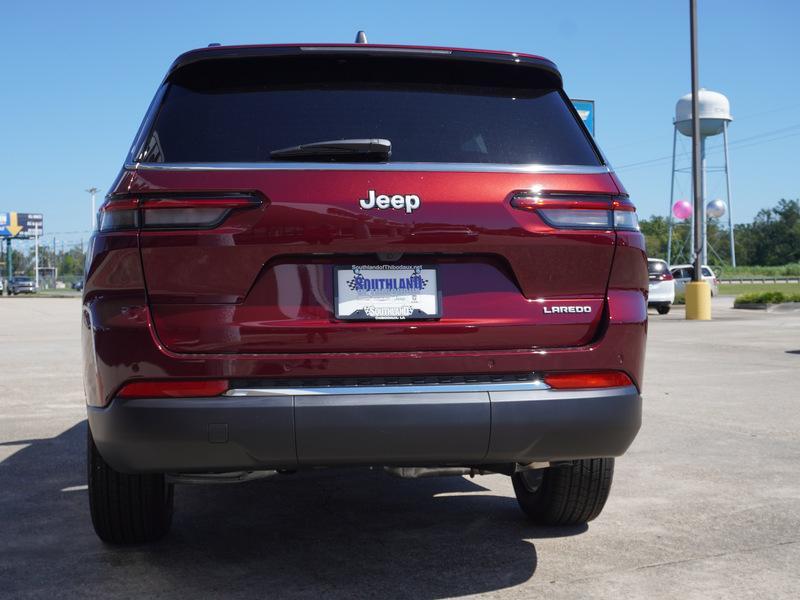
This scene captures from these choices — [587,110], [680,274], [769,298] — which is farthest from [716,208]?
[587,110]

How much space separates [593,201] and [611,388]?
0.65 metres

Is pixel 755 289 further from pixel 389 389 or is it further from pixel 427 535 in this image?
pixel 389 389

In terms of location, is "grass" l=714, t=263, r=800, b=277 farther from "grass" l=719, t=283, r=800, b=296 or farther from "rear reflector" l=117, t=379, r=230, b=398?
"rear reflector" l=117, t=379, r=230, b=398

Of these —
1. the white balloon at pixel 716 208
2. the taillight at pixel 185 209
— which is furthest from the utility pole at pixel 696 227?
the white balloon at pixel 716 208

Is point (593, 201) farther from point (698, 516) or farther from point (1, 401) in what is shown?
point (1, 401)

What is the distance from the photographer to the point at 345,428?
2992 mm

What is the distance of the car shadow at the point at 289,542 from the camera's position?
3467 mm

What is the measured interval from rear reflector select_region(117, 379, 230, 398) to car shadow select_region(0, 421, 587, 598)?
81 cm

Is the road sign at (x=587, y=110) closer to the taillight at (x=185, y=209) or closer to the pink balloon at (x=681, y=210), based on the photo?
the taillight at (x=185, y=209)

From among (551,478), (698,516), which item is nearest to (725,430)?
(698,516)

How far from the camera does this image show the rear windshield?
10.7ft

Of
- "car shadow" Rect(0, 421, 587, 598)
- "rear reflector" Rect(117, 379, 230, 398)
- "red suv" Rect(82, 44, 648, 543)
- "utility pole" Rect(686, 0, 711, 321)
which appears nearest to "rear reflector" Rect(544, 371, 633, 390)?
"red suv" Rect(82, 44, 648, 543)

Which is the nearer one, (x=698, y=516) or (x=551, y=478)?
(x=551, y=478)

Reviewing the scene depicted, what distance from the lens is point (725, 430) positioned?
22.4 feet
